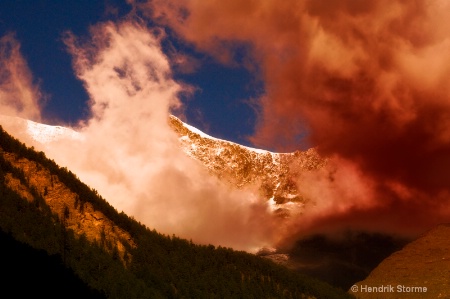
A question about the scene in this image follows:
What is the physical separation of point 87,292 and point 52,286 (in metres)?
13.0

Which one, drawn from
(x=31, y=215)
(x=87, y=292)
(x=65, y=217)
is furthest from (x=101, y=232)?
(x=87, y=292)

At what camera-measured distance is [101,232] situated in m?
152

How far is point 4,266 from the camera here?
63938mm

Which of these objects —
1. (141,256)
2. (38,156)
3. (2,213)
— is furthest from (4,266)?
(141,256)

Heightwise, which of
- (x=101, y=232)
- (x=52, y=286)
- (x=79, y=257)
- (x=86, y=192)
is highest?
(x=86, y=192)

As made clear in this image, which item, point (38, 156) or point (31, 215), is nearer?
point (31, 215)

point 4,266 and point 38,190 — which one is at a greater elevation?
point 38,190

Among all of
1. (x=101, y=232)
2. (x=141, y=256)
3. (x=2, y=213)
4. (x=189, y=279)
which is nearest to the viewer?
(x=2, y=213)

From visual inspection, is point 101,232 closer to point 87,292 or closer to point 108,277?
point 108,277

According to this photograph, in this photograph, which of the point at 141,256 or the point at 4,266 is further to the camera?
the point at 141,256

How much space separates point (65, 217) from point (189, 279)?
2841 inches

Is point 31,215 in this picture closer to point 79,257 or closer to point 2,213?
point 2,213

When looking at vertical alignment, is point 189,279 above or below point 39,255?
above

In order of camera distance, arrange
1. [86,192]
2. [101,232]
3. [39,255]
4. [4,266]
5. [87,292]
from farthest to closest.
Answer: [86,192] < [101,232] < [87,292] < [39,255] < [4,266]
